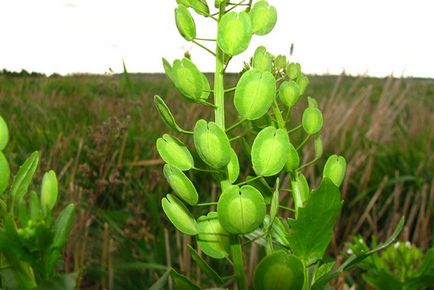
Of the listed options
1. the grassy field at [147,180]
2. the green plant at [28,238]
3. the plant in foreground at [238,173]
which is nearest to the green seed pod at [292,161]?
the plant in foreground at [238,173]

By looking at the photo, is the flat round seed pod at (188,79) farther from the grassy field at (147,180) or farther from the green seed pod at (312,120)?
the grassy field at (147,180)

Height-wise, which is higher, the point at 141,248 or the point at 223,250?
the point at 223,250

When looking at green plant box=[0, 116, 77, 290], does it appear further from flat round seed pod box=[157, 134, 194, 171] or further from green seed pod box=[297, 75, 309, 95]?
green seed pod box=[297, 75, 309, 95]

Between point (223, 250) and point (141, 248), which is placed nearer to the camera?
point (223, 250)

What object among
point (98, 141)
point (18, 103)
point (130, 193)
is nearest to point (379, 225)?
point (130, 193)

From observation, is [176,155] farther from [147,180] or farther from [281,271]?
[147,180]

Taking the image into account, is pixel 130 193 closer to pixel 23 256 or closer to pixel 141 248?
pixel 141 248
